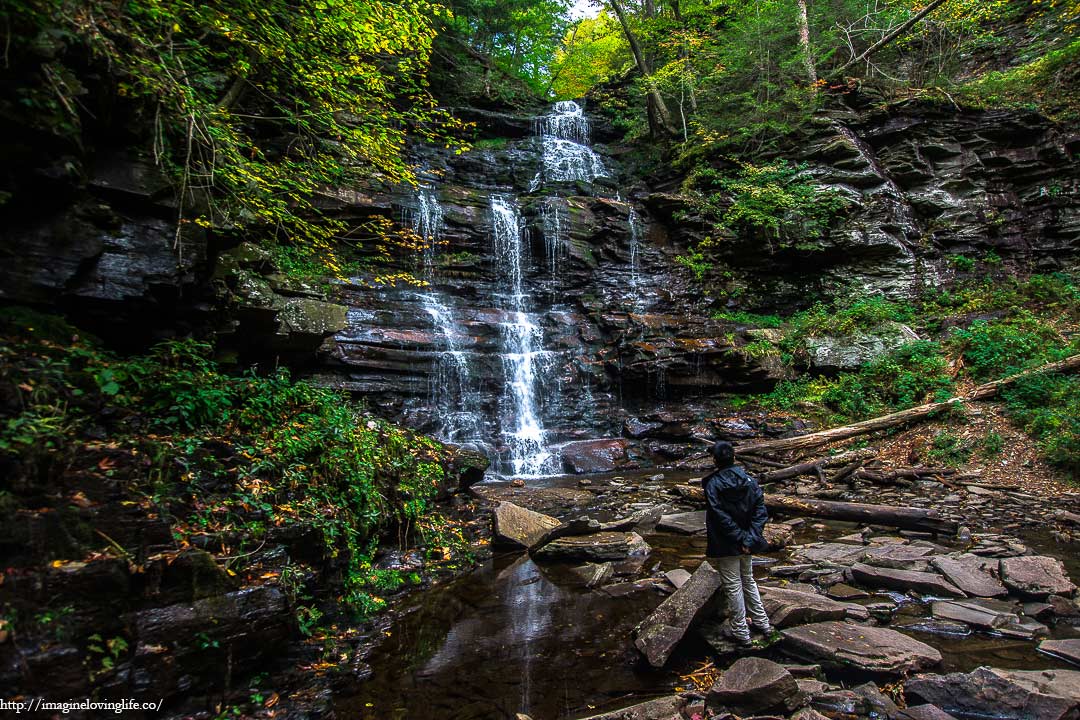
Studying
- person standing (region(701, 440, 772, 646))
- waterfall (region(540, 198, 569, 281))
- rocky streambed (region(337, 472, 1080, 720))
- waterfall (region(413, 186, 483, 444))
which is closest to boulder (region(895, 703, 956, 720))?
rocky streambed (region(337, 472, 1080, 720))

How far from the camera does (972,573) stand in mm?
4949

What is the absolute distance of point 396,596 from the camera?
5449mm

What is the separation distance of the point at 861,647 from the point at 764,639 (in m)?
0.71

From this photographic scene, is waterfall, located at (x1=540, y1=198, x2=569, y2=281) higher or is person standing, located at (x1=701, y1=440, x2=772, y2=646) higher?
waterfall, located at (x1=540, y1=198, x2=569, y2=281)

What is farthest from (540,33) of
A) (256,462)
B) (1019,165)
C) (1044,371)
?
(256,462)

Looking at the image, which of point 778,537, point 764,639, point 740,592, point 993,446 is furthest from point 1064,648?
point 993,446

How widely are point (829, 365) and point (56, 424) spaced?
16.8 m

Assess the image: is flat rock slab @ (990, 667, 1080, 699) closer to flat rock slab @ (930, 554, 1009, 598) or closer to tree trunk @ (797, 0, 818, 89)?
flat rock slab @ (930, 554, 1009, 598)

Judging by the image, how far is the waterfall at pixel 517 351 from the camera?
1333cm

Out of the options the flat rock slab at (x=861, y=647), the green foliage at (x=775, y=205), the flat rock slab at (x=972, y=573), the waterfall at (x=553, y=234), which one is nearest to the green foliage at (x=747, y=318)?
the green foliage at (x=775, y=205)

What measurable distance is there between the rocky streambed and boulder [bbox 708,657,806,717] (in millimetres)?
13

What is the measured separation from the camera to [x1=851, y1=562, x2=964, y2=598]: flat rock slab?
475cm

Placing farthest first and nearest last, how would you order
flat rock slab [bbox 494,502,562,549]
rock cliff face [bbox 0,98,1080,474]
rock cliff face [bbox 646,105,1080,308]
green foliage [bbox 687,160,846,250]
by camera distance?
1. green foliage [bbox 687,160,846,250]
2. rock cliff face [bbox 646,105,1080,308]
3. rock cliff face [bbox 0,98,1080,474]
4. flat rock slab [bbox 494,502,562,549]

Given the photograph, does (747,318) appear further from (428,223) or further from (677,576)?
(677,576)
